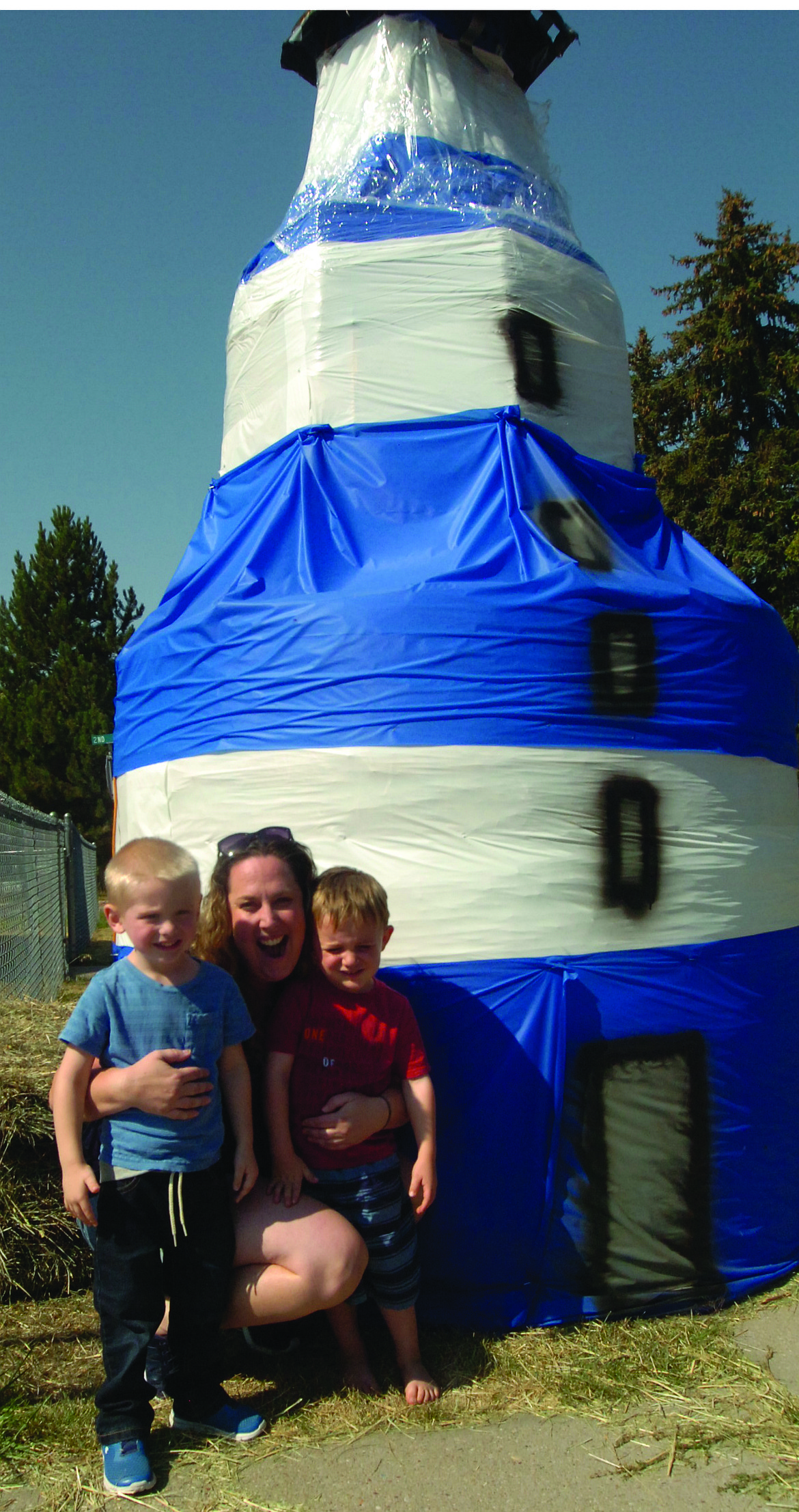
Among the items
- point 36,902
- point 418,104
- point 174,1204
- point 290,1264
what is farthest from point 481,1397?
point 36,902

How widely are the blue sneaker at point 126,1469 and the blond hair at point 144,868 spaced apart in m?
1.21

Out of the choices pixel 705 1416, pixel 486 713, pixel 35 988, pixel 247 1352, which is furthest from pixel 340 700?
pixel 35 988

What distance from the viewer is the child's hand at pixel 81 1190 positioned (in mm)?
2467

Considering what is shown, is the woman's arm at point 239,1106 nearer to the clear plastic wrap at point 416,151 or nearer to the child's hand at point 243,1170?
the child's hand at point 243,1170

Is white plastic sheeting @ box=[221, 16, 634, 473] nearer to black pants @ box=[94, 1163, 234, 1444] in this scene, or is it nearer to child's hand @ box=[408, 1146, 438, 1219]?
child's hand @ box=[408, 1146, 438, 1219]

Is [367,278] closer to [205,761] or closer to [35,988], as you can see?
[205,761]

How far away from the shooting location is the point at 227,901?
2.95 metres

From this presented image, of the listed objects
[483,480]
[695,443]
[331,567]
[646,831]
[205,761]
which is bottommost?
[646,831]

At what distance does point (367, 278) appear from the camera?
424cm

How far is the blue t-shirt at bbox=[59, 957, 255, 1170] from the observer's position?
255cm

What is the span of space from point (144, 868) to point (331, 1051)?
30.0 inches

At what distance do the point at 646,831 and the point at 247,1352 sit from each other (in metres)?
1.91

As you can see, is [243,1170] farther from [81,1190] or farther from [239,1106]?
[81,1190]

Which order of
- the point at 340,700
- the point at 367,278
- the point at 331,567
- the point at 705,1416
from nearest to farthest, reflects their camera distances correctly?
1. the point at 705,1416
2. the point at 340,700
3. the point at 331,567
4. the point at 367,278
